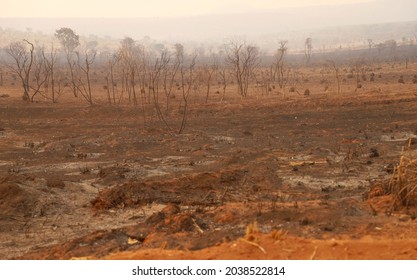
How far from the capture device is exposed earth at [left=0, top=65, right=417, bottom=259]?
6527 millimetres

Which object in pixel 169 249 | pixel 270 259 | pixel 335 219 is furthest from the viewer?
pixel 335 219

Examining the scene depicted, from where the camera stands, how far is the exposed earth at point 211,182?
6527mm

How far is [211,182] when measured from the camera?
34.8 ft

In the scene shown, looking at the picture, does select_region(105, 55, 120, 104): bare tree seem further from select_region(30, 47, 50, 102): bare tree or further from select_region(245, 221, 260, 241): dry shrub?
select_region(245, 221, 260, 241): dry shrub

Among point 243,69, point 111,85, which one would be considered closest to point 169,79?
point 111,85

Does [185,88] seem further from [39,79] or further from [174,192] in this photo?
[174,192]

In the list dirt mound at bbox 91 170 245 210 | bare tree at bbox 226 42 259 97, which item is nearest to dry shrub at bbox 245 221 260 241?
dirt mound at bbox 91 170 245 210

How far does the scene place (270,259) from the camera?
5.42 metres

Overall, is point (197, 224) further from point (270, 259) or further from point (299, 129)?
point (299, 129)

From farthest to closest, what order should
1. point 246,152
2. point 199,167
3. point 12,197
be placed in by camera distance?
point 246,152 < point 199,167 < point 12,197

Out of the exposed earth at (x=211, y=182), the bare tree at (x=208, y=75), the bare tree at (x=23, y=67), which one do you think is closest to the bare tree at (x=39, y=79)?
the bare tree at (x=23, y=67)

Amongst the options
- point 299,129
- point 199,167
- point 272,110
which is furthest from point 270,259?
point 272,110

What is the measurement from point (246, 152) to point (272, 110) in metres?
8.61

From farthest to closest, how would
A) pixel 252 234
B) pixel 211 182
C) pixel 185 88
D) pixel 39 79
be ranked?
pixel 39 79, pixel 185 88, pixel 211 182, pixel 252 234
